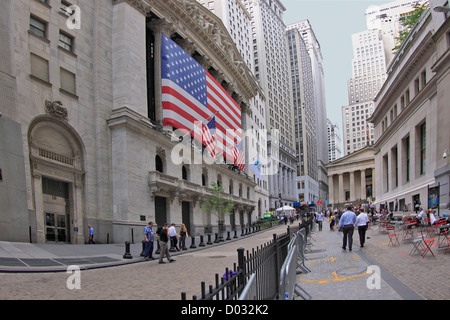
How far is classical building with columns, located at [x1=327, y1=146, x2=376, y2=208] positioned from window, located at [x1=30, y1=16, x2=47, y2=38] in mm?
98265

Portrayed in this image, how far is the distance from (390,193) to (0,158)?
160 feet

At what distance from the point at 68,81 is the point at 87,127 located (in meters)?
3.53

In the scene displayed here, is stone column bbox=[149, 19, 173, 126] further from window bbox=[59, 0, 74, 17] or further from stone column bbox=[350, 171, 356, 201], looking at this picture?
stone column bbox=[350, 171, 356, 201]

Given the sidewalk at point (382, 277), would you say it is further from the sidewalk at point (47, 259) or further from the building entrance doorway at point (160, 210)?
the building entrance doorway at point (160, 210)

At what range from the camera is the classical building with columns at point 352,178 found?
10678 centimetres

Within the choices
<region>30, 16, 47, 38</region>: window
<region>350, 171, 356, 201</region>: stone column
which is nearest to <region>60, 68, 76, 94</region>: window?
<region>30, 16, 47, 38</region>: window

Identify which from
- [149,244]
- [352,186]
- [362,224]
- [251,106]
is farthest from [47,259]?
[352,186]

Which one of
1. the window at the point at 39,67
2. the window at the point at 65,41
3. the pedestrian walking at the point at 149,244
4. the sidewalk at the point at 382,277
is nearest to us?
the sidewalk at the point at 382,277

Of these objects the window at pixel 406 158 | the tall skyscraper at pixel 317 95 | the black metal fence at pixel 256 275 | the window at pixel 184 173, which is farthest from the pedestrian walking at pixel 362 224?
the tall skyscraper at pixel 317 95

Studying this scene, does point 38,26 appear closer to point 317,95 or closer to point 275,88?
point 275,88

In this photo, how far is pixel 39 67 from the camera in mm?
22328

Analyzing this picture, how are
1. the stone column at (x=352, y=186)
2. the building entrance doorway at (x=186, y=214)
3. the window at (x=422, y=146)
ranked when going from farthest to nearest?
the stone column at (x=352, y=186), the window at (x=422, y=146), the building entrance doorway at (x=186, y=214)

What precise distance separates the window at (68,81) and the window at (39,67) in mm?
1502
